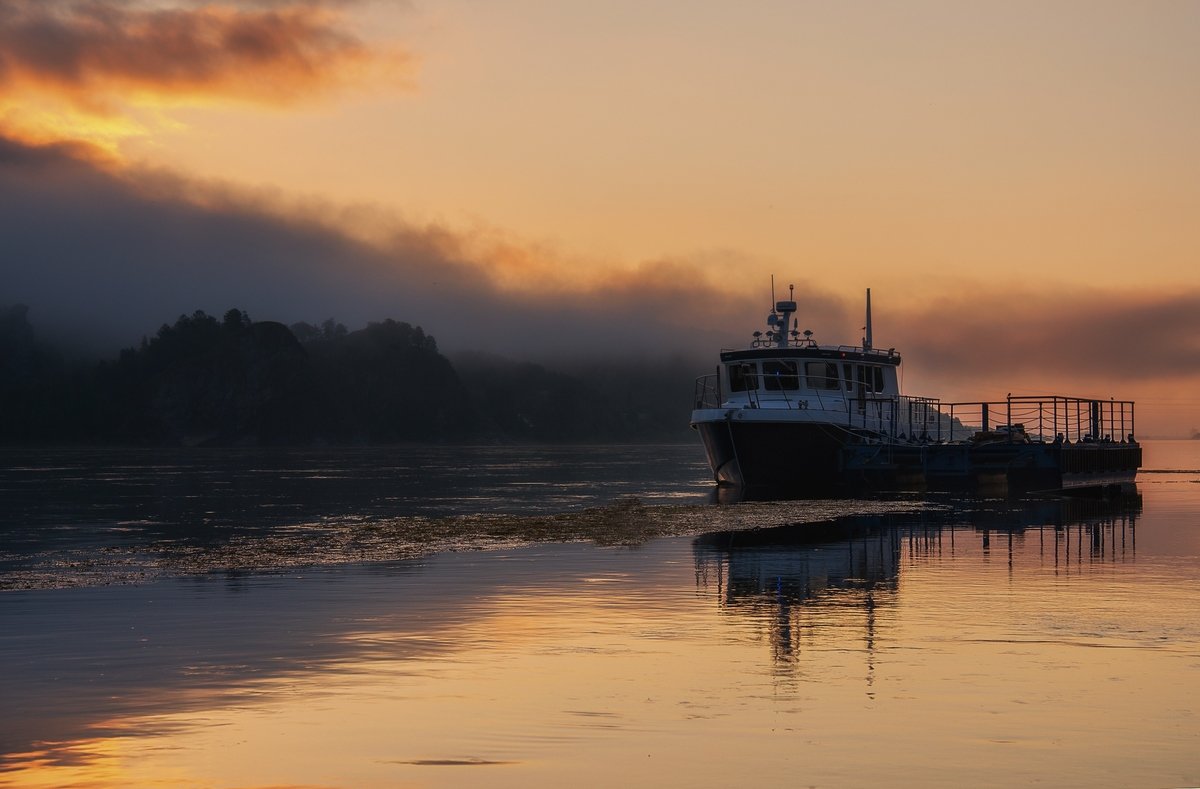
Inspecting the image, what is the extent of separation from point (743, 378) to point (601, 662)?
53951 mm

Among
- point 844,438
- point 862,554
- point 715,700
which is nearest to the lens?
point 715,700

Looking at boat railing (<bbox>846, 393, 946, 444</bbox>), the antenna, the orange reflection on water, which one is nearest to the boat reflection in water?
the orange reflection on water

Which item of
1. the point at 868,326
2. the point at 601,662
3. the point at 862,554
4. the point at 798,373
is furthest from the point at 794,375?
the point at 601,662

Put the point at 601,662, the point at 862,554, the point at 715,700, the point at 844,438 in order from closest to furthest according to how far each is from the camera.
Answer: the point at 715,700 → the point at 601,662 → the point at 862,554 → the point at 844,438

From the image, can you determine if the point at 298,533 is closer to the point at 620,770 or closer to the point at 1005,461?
the point at 620,770

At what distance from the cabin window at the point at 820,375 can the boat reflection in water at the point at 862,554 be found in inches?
674

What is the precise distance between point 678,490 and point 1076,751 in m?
62.0

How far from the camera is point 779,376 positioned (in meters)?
68.2

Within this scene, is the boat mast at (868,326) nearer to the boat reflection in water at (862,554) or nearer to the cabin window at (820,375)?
the cabin window at (820,375)

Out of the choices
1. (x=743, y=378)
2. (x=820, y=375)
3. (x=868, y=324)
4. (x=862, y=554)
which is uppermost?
(x=868, y=324)

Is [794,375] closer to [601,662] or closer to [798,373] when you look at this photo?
[798,373]

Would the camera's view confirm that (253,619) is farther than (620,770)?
Yes

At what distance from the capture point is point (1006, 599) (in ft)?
72.4

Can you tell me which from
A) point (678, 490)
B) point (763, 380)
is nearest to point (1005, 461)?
point (763, 380)
